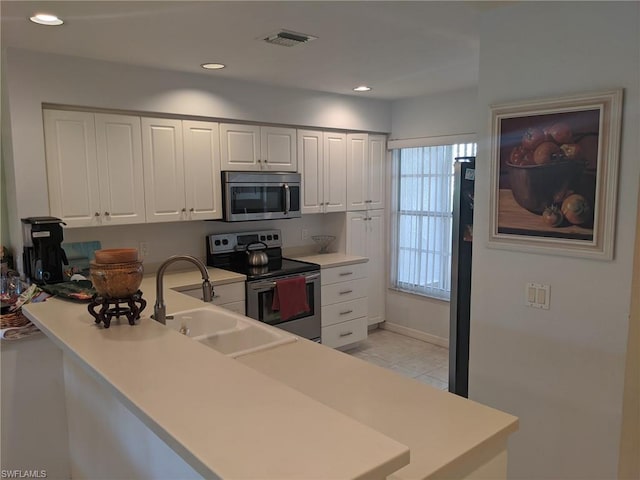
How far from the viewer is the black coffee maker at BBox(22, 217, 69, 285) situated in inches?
106

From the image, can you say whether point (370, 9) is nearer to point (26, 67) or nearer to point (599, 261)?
point (599, 261)

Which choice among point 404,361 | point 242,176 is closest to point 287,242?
point 242,176

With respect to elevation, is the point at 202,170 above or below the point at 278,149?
below

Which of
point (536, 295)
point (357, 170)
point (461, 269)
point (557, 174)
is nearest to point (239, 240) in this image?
point (357, 170)

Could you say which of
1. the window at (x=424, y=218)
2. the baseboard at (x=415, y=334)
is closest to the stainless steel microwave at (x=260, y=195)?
the window at (x=424, y=218)

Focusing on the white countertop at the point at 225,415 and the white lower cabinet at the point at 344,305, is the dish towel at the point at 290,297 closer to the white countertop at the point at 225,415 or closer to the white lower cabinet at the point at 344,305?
the white lower cabinet at the point at 344,305

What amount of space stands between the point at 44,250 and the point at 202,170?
1.31 meters

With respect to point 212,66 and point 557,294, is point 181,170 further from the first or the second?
point 557,294

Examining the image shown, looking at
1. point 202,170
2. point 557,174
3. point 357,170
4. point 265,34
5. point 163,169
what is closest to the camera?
point 557,174

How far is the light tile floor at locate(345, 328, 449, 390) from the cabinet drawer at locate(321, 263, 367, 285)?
0.74 meters

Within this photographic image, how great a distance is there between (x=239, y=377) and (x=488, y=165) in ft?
5.37

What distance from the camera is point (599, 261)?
1948 millimetres

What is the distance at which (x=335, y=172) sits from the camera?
4.50 metres

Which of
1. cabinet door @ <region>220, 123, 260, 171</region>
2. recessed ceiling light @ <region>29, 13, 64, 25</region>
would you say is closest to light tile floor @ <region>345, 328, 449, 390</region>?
cabinet door @ <region>220, 123, 260, 171</region>
